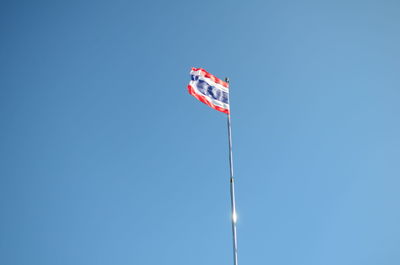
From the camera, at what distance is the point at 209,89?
18.5 metres

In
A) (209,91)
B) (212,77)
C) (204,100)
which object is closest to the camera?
(204,100)

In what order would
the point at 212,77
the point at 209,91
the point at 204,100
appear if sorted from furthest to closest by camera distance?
the point at 212,77 → the point at 209,91 → the point at 204,100

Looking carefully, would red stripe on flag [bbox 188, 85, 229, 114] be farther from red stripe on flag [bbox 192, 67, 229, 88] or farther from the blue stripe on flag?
red stripe on flag [bbox 192, 67, 229, 88]

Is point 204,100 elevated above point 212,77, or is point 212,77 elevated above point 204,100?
point 212,77

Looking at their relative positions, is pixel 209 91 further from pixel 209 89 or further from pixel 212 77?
pixel 212 77

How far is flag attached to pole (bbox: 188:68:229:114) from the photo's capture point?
18.0 m

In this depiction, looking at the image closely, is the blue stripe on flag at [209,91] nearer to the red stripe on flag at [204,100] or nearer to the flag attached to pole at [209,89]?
the flag attached to pole at [209,89]

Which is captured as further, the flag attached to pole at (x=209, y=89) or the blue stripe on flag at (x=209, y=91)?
the blue stripe on flag at (x=209, y=91)

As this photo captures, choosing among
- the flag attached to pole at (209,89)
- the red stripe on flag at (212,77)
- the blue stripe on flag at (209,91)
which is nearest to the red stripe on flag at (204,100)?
the flag attached to pole at (209,89)

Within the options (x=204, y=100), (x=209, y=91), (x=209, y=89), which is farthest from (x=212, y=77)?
(x=204, y=100)

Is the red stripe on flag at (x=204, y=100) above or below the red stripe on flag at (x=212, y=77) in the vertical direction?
below

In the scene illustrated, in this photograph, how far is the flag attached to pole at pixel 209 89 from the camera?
18.0m

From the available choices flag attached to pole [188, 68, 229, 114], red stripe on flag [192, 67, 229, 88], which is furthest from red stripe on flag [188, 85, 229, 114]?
red stripe on flag [192, 67, 229, 88]

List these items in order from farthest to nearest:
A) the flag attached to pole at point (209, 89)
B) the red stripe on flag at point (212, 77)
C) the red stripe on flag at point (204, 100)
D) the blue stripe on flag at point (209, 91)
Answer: the red stripe on flag at point (212, 77) → the blue stripe on flag at point (209, 91) → the flag attached to pole at point (209, 89) → the red stripe on flag at point (204, 100)
